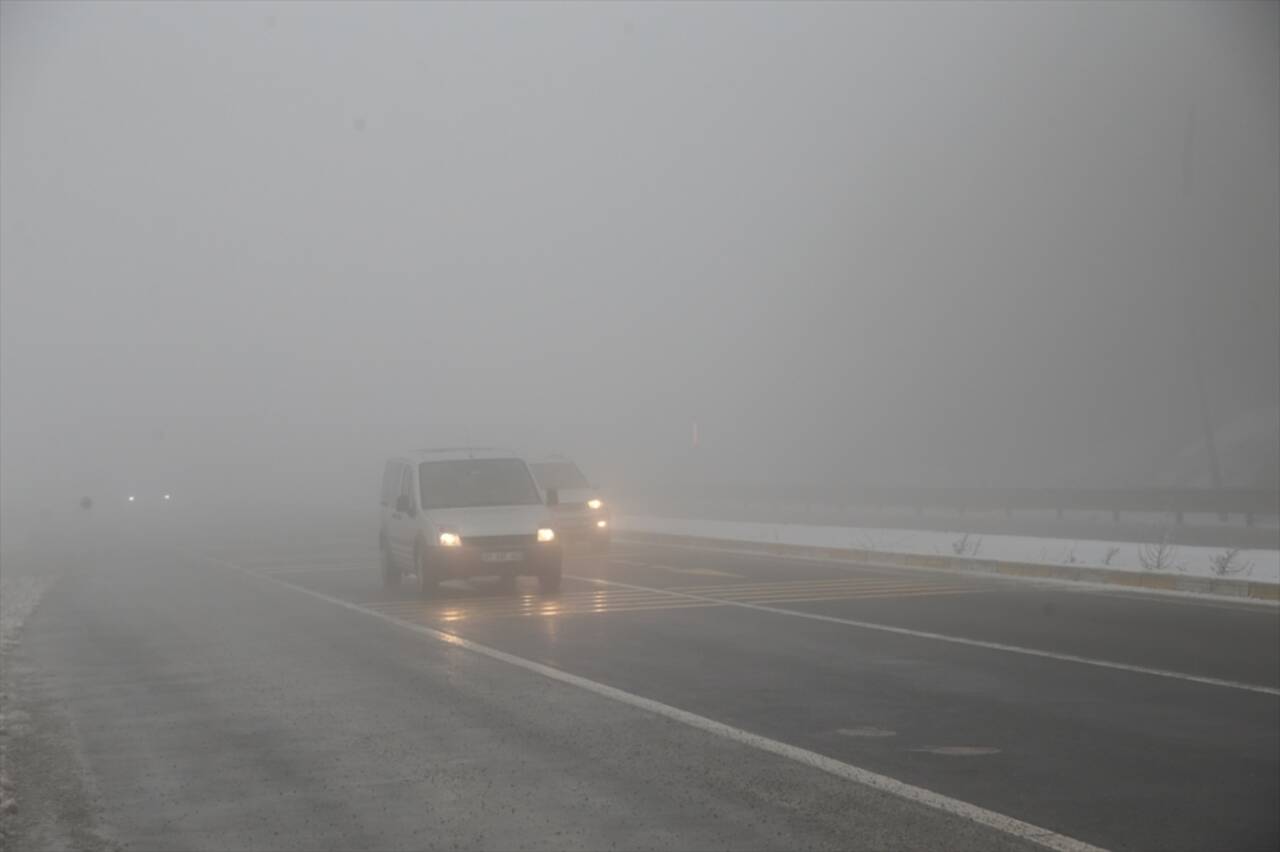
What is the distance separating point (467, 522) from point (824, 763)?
40.9 ft

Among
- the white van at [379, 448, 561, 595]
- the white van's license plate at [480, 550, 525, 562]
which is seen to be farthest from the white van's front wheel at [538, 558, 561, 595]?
the white van's license plate at [480, 550, 525, 562]

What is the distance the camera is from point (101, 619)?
19797 mm

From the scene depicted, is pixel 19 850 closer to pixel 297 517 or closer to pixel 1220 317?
pixel 297 517

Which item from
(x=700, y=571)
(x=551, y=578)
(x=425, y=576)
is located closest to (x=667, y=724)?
(x=551, y=578)

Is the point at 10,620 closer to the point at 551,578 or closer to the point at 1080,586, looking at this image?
the point at 551,578

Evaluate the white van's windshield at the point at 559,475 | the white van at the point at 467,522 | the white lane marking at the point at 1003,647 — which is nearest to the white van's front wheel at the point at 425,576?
the white van at the point at 467,522

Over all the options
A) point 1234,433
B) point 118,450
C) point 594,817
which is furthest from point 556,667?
point 118,450

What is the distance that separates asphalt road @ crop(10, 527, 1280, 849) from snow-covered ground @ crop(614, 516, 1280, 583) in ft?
7.59

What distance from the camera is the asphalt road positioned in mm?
7453

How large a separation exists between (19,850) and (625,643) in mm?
8298

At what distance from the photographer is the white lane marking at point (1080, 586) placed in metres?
18.0

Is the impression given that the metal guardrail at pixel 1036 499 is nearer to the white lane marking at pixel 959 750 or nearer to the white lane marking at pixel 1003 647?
the white lane marking at pixel 1003 647

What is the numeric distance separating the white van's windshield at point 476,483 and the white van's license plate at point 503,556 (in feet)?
3.94

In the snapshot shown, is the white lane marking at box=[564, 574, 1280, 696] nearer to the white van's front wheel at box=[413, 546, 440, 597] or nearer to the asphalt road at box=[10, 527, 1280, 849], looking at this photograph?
the asphalt road at box=[10, 527, 1280, 849]
